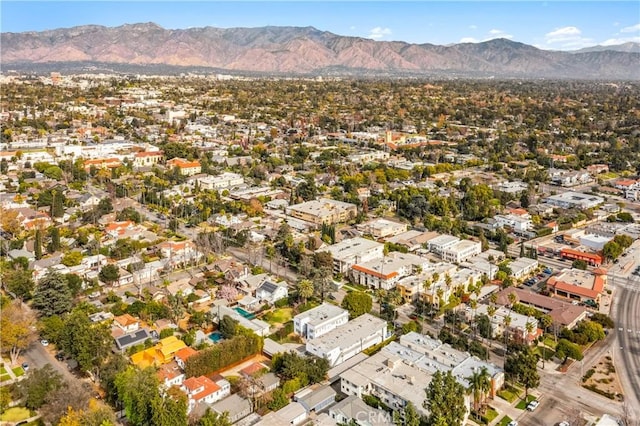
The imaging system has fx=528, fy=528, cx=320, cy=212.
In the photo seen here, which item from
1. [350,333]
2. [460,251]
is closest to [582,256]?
[460,251]

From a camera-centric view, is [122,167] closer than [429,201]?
No

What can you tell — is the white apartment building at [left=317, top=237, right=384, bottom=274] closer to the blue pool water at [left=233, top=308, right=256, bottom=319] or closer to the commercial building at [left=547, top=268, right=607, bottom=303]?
the blue pool water at [left=233, top=308, right=256, bottom=319]

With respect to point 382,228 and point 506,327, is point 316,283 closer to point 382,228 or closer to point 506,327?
point 506,327

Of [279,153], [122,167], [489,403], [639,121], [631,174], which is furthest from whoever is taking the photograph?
[639,121]

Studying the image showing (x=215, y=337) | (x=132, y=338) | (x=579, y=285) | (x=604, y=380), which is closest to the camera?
(x=604, y=380)

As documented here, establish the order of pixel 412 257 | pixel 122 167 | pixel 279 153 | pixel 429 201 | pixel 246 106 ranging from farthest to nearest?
pixel 246 106 < pixel 279 153 < pixel 122 167 < pixel 429 201 < pixel 412 257

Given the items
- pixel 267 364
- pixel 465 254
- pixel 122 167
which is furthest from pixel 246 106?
pixel 267 364


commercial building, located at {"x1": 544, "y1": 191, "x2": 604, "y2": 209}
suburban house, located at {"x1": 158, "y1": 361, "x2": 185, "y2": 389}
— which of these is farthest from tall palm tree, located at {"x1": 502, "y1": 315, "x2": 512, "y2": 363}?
commercial building, located at {"x1": 544, "y1": 191, "x2": 604, "y2": 209}

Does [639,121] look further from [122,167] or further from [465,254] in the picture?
[122,167]
